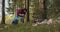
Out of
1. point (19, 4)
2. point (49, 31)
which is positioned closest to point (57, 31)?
point (49, 31)

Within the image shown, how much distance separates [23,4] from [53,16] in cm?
723

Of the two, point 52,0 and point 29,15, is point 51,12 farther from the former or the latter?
point 29,15

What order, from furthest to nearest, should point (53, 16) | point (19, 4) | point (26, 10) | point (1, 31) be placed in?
point (19, 4), point (26, 10), point (1, 31), point (53, 16)

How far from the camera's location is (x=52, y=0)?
19.1 feet

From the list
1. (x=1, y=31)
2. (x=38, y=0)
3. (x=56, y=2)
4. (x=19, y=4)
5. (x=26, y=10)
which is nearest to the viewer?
(x=56, y=2)

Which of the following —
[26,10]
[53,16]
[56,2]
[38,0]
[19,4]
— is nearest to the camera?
[56,2]

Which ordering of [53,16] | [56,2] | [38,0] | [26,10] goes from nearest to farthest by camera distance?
[56,2] → [53,16] → [38,0] → [26,10]

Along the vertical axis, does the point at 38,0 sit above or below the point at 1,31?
above

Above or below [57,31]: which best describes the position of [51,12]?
above

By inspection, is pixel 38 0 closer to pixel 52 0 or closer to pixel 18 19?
pixel 18 19

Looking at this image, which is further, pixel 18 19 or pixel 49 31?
pixel 18 19

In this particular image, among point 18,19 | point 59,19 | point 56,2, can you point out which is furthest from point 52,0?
point 18,19

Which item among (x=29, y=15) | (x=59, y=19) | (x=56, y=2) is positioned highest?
(x=56, y=2)

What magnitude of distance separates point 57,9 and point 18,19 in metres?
5.12
